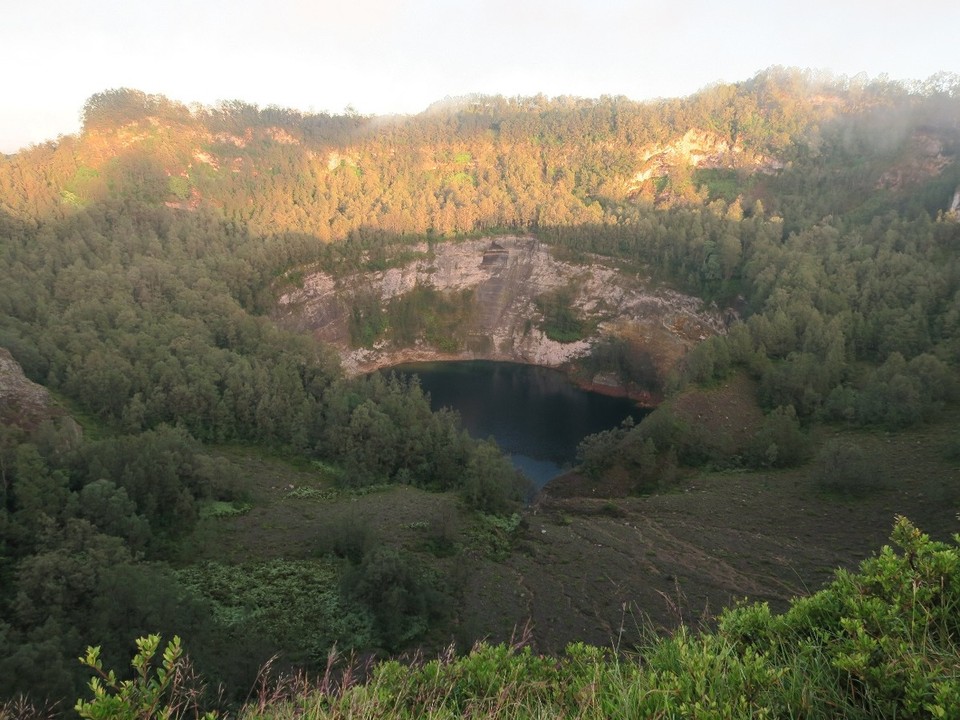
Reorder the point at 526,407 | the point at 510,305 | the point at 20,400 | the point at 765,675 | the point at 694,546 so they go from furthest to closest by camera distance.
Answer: the point at 510,305 < the point at 526,407 < the point at 20,400 < the point at 694,546 < the point at 765,675

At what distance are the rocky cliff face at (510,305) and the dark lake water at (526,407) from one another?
259 centimetres

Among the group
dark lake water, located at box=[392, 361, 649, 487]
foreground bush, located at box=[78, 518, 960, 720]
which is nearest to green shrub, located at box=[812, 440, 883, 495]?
dark lake water, located at box=[392, 361, 649, 487]

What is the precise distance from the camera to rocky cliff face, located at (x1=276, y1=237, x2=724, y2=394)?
57250 millimetres

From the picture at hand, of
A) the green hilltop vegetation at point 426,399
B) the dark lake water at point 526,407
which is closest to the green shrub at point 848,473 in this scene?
the green hilltop vegetation at point 426,399

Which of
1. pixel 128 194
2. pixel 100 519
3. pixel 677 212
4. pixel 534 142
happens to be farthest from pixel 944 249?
pixel 128 194

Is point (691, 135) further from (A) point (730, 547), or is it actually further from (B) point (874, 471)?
(A) point (730, 547)

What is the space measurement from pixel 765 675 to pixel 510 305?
61808 millimetres

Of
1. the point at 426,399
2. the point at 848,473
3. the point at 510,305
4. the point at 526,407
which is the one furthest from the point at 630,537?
the point at 510,305

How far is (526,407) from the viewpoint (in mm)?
52469

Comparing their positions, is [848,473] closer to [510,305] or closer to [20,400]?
[20,400]

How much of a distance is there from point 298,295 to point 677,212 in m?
42.5

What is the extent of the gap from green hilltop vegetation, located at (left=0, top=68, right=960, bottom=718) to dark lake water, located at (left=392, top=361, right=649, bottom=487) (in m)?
4.42

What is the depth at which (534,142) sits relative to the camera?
277 ft

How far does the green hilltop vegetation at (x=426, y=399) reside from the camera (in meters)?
5.15
